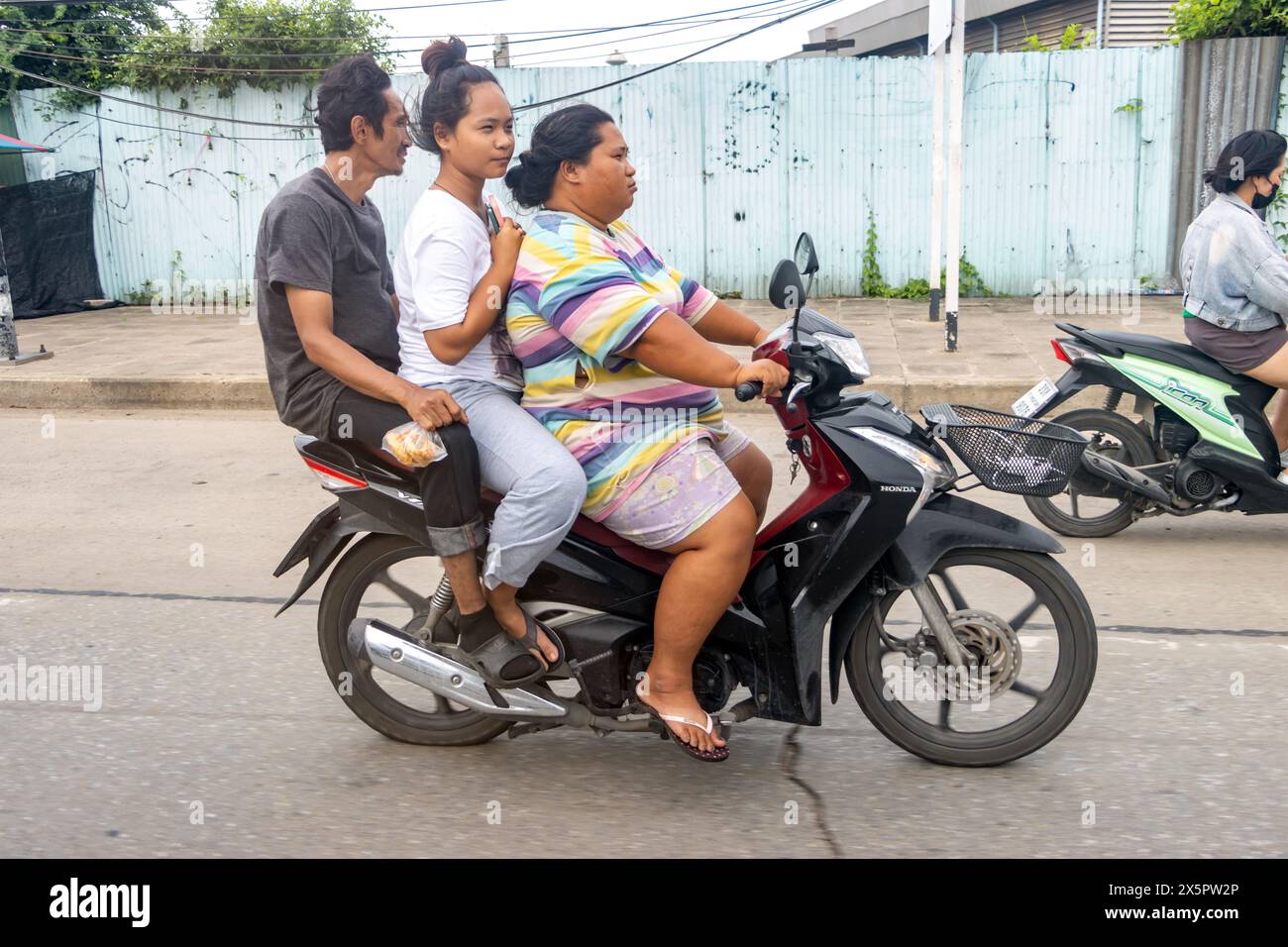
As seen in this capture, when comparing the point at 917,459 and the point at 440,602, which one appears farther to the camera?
the point at 440,602

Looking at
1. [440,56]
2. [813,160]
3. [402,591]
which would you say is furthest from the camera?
[813,160]

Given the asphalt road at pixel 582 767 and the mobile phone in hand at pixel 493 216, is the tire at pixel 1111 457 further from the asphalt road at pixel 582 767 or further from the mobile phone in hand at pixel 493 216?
the mobile phone in hand at pixel 493 216

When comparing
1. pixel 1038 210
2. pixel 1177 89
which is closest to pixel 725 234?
pixel 1038 210

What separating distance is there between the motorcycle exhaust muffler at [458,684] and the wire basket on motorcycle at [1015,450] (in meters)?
1.24

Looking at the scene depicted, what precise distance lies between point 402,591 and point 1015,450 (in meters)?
1.72

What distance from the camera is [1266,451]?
17.9ft

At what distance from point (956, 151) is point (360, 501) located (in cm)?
749

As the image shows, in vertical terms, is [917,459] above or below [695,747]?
above

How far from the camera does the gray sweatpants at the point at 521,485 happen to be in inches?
123

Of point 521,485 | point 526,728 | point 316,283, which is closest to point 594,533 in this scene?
point 521,485

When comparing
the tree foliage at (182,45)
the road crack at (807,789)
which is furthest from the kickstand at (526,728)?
the tree foliage at (182,45)

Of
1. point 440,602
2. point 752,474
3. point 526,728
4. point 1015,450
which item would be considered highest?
point 1015,450

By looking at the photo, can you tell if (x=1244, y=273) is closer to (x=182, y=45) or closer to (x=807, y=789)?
(x=807, y=789)

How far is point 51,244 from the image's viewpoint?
1313 cm
